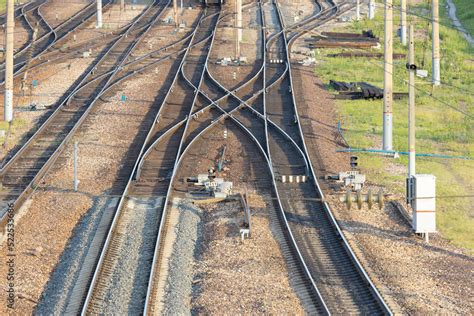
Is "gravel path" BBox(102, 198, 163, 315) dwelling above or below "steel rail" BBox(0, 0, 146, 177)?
below

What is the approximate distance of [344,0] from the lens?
70.2 meters

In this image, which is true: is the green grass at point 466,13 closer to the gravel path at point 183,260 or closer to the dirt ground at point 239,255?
the dirt ground at point 239,255

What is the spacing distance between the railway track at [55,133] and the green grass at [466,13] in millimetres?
24801

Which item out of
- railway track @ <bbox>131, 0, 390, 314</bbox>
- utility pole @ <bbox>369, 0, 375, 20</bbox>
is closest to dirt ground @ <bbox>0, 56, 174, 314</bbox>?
railway track @ <bbox>131, 0, 390, 314</bbox>

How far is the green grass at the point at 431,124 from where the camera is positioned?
2425 cm

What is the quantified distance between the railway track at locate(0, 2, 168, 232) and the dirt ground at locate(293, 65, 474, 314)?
7019mm

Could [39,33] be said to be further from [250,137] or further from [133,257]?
[133,257]

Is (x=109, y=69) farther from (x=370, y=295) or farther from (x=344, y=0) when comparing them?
(x=344, y=0)

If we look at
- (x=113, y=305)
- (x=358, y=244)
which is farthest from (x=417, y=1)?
(x=113, y=305)

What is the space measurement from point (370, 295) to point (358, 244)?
10.6 ft

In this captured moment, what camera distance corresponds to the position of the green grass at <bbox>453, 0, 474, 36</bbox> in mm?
62850

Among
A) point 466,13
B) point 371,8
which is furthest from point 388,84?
point 466,13

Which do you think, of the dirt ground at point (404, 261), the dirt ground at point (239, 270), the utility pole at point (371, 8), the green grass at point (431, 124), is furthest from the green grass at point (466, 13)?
the dirt ground at point (239, 270)

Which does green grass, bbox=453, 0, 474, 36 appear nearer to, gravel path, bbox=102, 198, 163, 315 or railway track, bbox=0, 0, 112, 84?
railway track, bbox=0, 0, 112, 84
